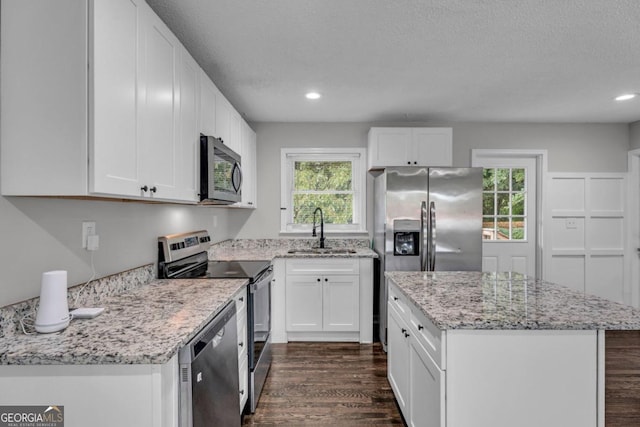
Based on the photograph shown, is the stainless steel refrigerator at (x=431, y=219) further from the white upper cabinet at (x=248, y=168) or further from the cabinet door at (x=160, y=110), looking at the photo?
the cabinet door at (x=160, y=110)

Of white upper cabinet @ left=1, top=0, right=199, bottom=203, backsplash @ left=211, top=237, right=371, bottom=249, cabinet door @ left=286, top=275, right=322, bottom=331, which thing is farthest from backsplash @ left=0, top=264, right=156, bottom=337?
backsplash @ left=211, top=237, right=371, bottom=249

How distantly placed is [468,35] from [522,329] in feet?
→ 5.47

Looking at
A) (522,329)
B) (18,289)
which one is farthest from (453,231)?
(18,289)

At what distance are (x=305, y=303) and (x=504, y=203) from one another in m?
2.67

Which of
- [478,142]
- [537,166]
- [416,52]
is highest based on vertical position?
[416,52]

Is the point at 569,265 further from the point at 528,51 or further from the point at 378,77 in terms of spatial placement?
the point at 378,77

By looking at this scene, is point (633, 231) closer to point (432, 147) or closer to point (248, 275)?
point (432, 147)

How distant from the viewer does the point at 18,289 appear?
1.28 metres

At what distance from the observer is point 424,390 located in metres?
1.60

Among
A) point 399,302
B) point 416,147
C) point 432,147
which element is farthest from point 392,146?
point 399,302

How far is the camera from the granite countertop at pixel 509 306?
4.40 ft

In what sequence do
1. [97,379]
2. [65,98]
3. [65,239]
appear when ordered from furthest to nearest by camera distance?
[65,239]
[65,98]
[97,379]

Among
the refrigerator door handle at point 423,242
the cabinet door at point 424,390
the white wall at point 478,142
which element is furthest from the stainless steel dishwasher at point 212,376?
the white wall at point 478,142

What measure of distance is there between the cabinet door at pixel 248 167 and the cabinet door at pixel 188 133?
122 cm
